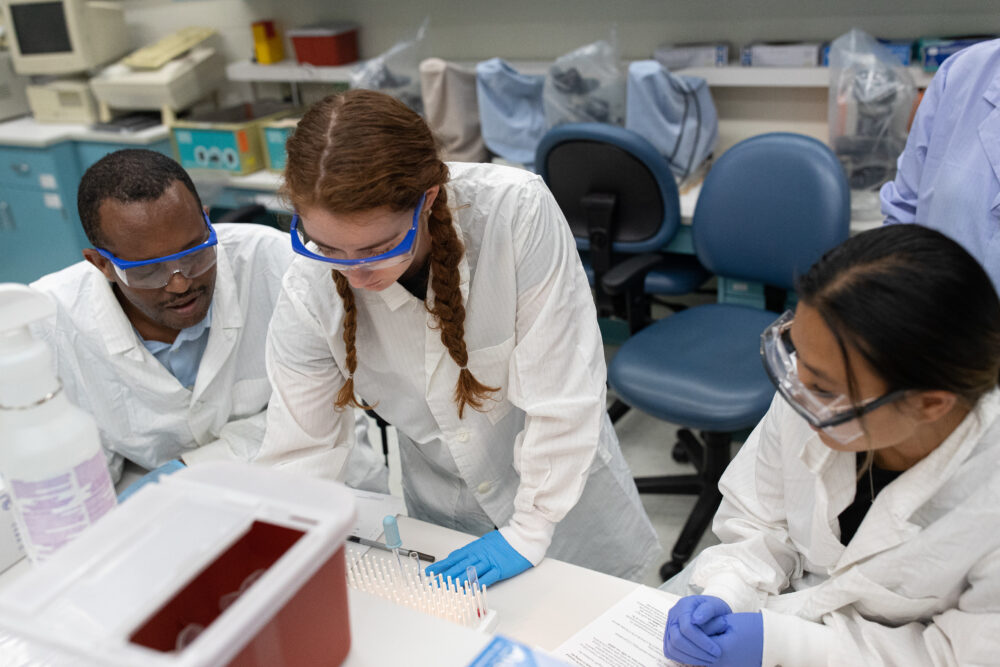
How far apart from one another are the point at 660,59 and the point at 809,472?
6.83 ft

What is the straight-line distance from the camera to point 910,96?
2334mm

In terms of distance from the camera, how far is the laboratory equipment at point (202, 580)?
0.50 meters

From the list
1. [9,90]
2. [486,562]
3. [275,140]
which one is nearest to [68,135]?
[9,90]

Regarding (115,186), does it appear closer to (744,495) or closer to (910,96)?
(744,495)

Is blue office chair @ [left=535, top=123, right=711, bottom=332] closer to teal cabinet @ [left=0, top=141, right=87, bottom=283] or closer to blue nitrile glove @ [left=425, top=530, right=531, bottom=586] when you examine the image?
blue nitrile glove @ [left=425, top=530, right=531, bottom=586]

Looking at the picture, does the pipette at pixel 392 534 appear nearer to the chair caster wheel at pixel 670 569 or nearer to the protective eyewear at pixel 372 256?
the protective eyewear at pixel 372 256

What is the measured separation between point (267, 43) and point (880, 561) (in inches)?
131

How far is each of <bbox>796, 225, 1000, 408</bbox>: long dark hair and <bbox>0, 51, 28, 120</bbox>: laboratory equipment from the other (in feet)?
14.3

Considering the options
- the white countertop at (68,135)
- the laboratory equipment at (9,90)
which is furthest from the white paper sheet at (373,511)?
the laboratory equipment at (9,90)

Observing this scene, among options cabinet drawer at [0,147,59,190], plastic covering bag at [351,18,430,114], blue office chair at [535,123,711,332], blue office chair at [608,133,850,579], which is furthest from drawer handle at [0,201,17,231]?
blue office chair at [608,133,850,579]

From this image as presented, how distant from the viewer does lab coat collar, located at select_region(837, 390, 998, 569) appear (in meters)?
0.90

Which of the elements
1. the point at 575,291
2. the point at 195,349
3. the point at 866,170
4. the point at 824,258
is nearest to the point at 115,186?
the point at 195,349

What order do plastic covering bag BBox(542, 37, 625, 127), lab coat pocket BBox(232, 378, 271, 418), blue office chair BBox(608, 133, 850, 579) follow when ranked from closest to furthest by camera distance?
lab coat pocket BBox(232, 378, 271, 418)
blue office chair BBox(608, 133, 850, 579)
plastic covering bag BBox(542, 37, 625, 127)

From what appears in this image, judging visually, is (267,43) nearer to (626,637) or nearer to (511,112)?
(511,112)
